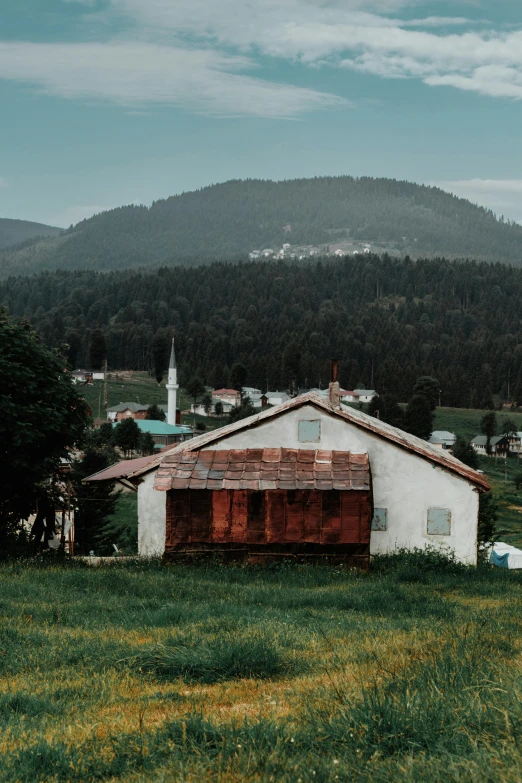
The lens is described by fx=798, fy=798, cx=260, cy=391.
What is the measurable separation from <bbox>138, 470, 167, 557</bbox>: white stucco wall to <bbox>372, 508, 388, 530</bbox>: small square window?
6.80 metres

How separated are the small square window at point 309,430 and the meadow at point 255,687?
1042 cm

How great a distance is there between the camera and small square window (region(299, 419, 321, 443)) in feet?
78.6

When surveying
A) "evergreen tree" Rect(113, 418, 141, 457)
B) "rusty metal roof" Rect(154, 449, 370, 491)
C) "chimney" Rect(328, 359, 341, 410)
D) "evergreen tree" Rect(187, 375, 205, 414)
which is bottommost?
"evergreen tree" Rect(113, 418, 141, 457)

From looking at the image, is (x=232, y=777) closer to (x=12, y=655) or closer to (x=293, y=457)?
(x=12, y=655)

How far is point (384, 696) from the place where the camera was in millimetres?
5738

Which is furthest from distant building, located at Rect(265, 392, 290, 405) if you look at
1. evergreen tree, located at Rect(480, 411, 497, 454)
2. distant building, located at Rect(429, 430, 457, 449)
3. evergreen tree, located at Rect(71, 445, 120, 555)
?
evergreen tree, located at Rect(71, 445, 120, 555)

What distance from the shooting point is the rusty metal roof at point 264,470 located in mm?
21078

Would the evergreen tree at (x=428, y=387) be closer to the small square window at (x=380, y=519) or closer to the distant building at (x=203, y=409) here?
the distant building at (x=203, y=409)

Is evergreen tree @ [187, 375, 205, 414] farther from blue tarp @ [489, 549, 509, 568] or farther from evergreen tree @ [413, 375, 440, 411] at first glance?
blue tarp @ [489, 549, 509, 568]

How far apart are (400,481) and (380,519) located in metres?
1.33

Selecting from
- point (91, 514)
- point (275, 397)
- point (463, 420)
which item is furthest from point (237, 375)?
point (91, 514)

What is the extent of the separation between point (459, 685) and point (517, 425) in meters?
174

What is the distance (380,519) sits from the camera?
80.1 feet

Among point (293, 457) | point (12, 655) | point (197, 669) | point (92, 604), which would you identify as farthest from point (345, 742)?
point (293, 457)
